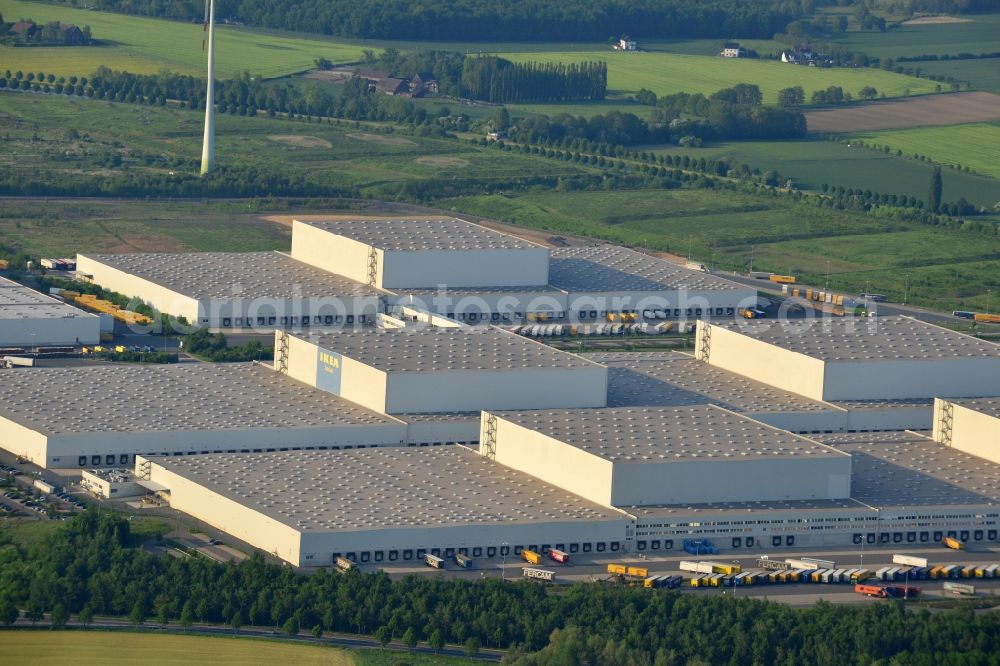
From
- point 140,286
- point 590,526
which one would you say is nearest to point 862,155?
point 140,286

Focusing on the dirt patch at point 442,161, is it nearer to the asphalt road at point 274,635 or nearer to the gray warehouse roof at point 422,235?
the gray warehouse roof at point 422,235

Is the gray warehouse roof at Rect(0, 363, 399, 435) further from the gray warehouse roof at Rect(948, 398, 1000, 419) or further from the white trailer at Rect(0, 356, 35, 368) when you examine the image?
the gray warehouse roof at Rect(948, 398, 1000, 419)

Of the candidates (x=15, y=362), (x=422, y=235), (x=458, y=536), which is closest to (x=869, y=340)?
(x=422, y=235)

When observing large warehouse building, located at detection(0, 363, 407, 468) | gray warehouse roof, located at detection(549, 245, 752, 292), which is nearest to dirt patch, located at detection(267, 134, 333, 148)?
gray warehouse roof, located at detection(549, 245, 752, 292)

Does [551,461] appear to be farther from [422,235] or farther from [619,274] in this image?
[619,274]

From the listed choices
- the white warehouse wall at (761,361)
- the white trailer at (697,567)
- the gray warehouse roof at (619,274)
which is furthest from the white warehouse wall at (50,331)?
the white trailer at (697,567)

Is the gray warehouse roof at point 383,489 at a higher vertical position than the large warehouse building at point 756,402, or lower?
lower

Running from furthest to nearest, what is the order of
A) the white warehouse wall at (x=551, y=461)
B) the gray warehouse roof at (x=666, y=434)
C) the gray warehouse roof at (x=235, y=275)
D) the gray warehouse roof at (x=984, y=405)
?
the gray warehouse roof at (x=235, y=275) < the gray warehouse roof at (x=984, y=405) < the gray warehouse roof at (x=666, y=434) < the white warehouse wall at (x=551, y=461)
